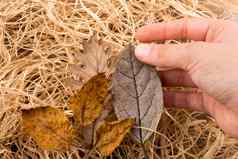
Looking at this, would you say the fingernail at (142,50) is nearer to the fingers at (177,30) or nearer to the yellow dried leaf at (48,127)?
the fingers at (177,30)

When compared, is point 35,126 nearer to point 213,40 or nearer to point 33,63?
point 33,63

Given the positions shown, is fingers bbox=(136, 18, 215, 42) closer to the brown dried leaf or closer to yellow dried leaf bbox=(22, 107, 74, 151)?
the brown dried leaf

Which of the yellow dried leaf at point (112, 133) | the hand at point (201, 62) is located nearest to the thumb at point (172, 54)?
the hand at point (201, 62)

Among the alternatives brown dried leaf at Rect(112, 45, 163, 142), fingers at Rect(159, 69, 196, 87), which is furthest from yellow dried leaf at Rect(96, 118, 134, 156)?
fingers at Rect(159, 69, 196, 87)

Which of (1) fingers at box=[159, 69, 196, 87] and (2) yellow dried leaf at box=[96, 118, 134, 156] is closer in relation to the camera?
(2) yellow dried leaf at box=[96, 118, 134, 156]

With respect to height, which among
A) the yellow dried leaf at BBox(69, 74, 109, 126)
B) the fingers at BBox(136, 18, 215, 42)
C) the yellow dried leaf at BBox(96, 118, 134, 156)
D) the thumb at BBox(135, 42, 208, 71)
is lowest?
the yellow dried leaf at BBox(96, 118, 134, 156)

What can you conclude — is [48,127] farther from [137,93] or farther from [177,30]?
[177,30]

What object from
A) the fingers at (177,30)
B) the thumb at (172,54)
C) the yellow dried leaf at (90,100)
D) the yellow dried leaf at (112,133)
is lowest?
the yellow dried leaf at (112,133)
